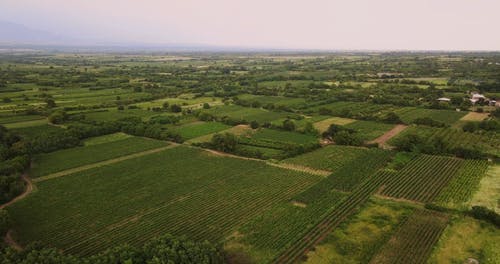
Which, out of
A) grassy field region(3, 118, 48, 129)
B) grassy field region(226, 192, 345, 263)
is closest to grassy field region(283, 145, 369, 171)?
grassy field region(226, 192, 345, 263)

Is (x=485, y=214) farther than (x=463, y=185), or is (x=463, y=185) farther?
(x=463, y=185)

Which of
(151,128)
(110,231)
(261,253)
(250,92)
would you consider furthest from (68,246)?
(250,92)

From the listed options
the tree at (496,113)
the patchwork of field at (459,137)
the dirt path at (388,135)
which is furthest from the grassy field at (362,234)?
the tree at (496,113)

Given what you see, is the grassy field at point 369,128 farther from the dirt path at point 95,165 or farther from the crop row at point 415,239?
the dirt path at point 95,165

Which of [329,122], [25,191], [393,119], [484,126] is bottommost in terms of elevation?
[25,191]

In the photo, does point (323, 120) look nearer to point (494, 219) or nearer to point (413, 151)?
point (413, 151)

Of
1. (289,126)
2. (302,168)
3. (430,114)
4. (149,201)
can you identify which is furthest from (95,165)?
(430,114)

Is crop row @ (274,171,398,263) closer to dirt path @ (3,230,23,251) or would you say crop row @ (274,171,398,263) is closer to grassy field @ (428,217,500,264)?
grassy field @ (428,217,500,264)

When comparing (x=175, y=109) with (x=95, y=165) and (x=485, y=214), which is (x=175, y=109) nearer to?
(x=95, y=165)
